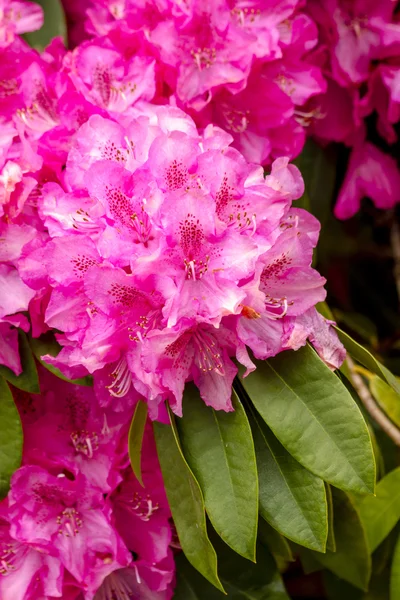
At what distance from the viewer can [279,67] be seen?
1184 millimetres

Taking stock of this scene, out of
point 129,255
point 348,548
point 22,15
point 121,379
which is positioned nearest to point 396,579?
point 348,548

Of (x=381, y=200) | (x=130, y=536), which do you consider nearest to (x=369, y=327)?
(x=381, y=200)

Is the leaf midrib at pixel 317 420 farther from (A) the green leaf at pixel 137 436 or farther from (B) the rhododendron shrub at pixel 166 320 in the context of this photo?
(A) the green leaf at pixel 137 436

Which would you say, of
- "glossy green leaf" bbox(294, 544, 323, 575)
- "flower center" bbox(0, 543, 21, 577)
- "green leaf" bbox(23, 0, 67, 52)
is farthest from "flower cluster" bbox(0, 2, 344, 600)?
"glossy green leaf" bbox(294, 544, 323, 575)

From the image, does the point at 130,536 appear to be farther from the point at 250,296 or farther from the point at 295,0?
the point at 295,0

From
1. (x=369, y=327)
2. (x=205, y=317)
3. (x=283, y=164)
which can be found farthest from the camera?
(x=369, y=327)

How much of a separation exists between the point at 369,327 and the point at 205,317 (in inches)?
32.2

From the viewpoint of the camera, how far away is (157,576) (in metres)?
1.11

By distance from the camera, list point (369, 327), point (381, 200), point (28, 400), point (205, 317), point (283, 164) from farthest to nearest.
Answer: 1. point (369, 327)
2. point (381, 200)
3. point (28, 400)
4. point (283, 164)
5. point (205, 317)

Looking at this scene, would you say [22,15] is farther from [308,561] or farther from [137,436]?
[308,561]

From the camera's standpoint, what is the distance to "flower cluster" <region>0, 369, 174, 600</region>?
1.04m

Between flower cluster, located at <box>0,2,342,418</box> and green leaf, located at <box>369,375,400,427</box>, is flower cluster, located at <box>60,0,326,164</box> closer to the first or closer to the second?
flower cluster, located at <box>0,2,342,418</box>

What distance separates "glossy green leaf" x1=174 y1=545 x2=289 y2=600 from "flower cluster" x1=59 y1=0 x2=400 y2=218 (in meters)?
0.58

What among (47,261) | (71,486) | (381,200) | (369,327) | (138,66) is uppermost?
(138,66)
